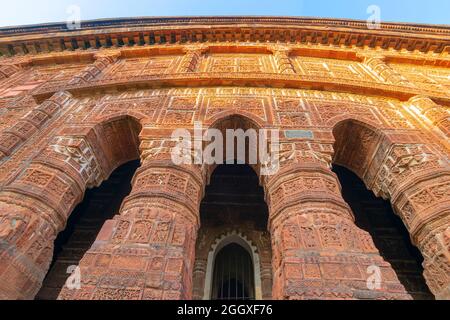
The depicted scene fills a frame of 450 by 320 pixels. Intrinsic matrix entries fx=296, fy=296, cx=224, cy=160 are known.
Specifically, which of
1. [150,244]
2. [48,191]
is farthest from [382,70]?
[48,191]

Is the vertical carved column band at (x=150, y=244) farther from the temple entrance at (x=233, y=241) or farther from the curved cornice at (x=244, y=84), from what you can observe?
the curved cornice at (x=244, y=84)

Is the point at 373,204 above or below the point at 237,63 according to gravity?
below

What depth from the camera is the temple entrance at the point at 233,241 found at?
16.1 feet

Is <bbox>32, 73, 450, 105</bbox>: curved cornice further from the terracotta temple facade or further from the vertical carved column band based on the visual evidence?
the vertical carved column band

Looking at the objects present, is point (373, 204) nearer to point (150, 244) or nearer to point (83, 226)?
point (150, 244)

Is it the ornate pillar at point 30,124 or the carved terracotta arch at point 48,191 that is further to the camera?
the ornate pillar at point 30,124

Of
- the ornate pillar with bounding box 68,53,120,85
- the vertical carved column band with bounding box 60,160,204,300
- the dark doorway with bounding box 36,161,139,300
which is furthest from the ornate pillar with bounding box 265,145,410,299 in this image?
the ornate pillar with bounding box 68,53,120,85

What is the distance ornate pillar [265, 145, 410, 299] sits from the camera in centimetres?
227

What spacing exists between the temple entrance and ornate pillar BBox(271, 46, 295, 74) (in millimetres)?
2305

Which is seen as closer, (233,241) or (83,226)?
(233,241)

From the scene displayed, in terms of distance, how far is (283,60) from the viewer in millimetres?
6891

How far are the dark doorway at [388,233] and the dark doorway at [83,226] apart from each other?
4634 millimetres

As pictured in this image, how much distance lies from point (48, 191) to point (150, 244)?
1603mm

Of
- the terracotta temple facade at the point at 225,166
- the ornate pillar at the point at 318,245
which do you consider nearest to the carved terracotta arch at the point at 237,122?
the terracotta temple facade at the point at 225,166
